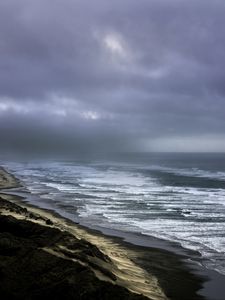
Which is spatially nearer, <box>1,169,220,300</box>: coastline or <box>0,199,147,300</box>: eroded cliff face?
<box>0,199,147,300</box>: eroded cliff face

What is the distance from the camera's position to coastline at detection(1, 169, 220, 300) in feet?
72.1

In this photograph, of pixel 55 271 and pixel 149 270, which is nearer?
pixel 55 271

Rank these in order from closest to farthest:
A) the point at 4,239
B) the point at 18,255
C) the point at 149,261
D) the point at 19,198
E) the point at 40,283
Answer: the point at 40,283 → the point at 18,255 → the point at 4,239 → the point at 149,261 → the point at 19,198

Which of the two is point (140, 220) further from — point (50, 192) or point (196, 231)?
point (50, 192)

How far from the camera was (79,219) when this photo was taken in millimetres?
44062

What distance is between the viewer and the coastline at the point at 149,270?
865 inches

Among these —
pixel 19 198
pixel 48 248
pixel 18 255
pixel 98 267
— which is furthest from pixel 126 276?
pixel 19 198

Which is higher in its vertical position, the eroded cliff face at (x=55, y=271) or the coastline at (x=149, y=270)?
the eroded cliff face at (x=55, y=271)

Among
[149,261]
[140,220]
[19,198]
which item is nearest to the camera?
[149,261]

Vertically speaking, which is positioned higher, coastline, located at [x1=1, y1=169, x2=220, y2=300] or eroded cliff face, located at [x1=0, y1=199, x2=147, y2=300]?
eroded cliff face, located at [x1=0, y1=199, x2=147, y2=300]

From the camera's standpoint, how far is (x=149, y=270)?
26.3m

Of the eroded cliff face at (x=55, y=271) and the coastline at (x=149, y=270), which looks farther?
the coastline at (x=149, y=270)

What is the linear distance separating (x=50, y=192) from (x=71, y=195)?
20.0 ft

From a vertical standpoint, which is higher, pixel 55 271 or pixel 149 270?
pixel 55 271
